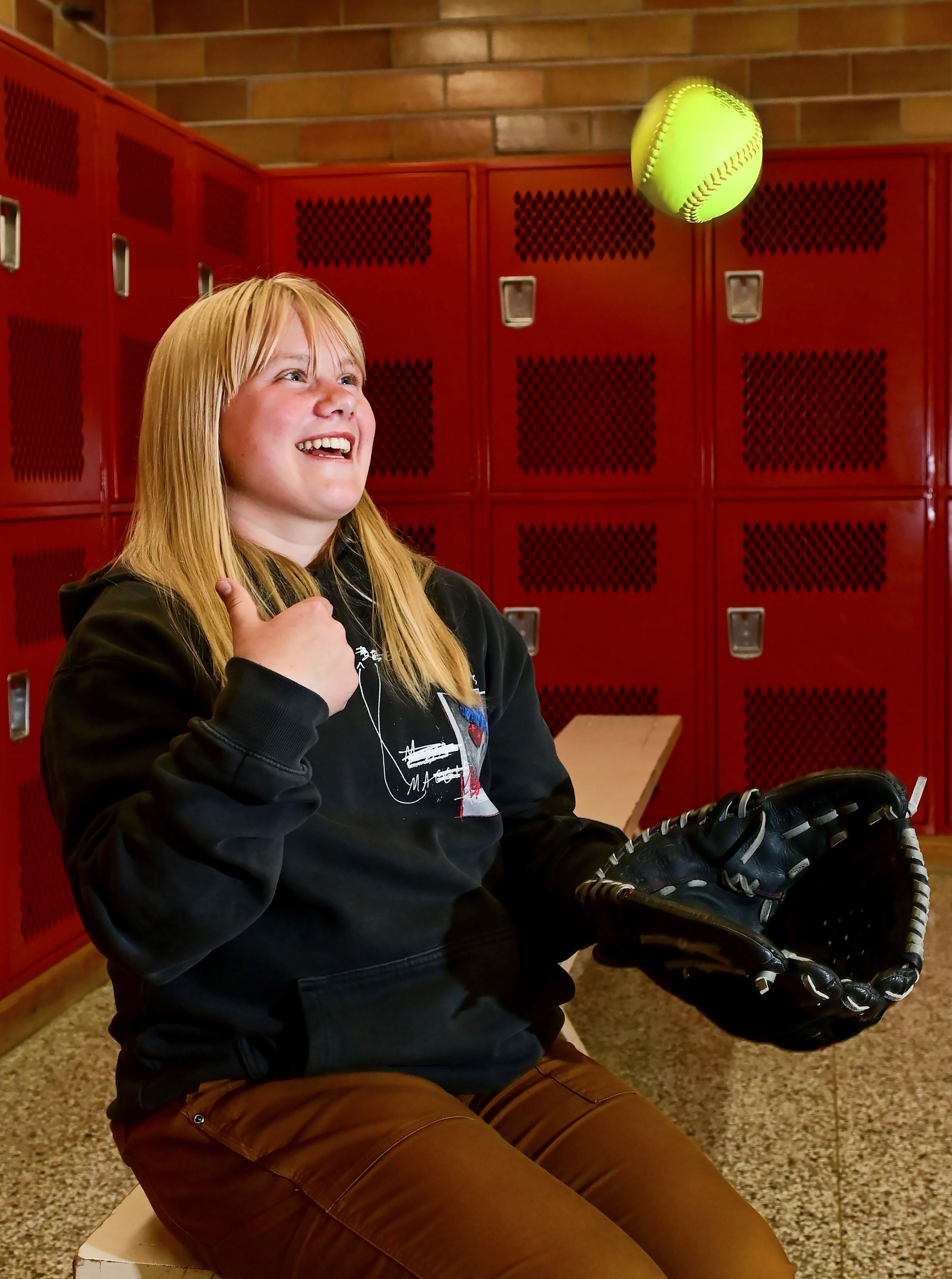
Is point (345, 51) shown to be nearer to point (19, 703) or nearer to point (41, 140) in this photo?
point (41, 140)

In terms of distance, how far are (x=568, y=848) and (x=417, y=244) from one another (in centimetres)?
264

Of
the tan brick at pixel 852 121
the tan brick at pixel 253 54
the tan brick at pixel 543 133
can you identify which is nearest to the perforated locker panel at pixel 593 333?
the tan brick at pixel 543 133

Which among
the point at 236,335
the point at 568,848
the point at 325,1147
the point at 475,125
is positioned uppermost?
the point at 475,125

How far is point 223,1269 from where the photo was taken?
1146mm

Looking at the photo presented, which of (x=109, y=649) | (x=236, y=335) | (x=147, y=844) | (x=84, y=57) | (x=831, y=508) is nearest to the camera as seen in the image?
(x=147, y=844)

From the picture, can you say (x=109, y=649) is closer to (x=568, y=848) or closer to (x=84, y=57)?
(x=568, y=848)

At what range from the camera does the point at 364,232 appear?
12.1ft

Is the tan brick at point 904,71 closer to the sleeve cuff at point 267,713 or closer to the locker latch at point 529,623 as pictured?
the locker latch at point 529,623

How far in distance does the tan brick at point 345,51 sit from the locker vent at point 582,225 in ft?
2.76

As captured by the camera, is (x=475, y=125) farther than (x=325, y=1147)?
Yes

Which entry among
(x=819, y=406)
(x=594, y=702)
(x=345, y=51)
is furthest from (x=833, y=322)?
(x=345, y=51)

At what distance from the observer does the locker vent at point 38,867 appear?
2.65 m

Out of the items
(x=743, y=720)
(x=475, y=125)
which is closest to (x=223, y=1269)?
(x=743, y=720)

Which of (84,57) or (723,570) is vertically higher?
(84,57)
